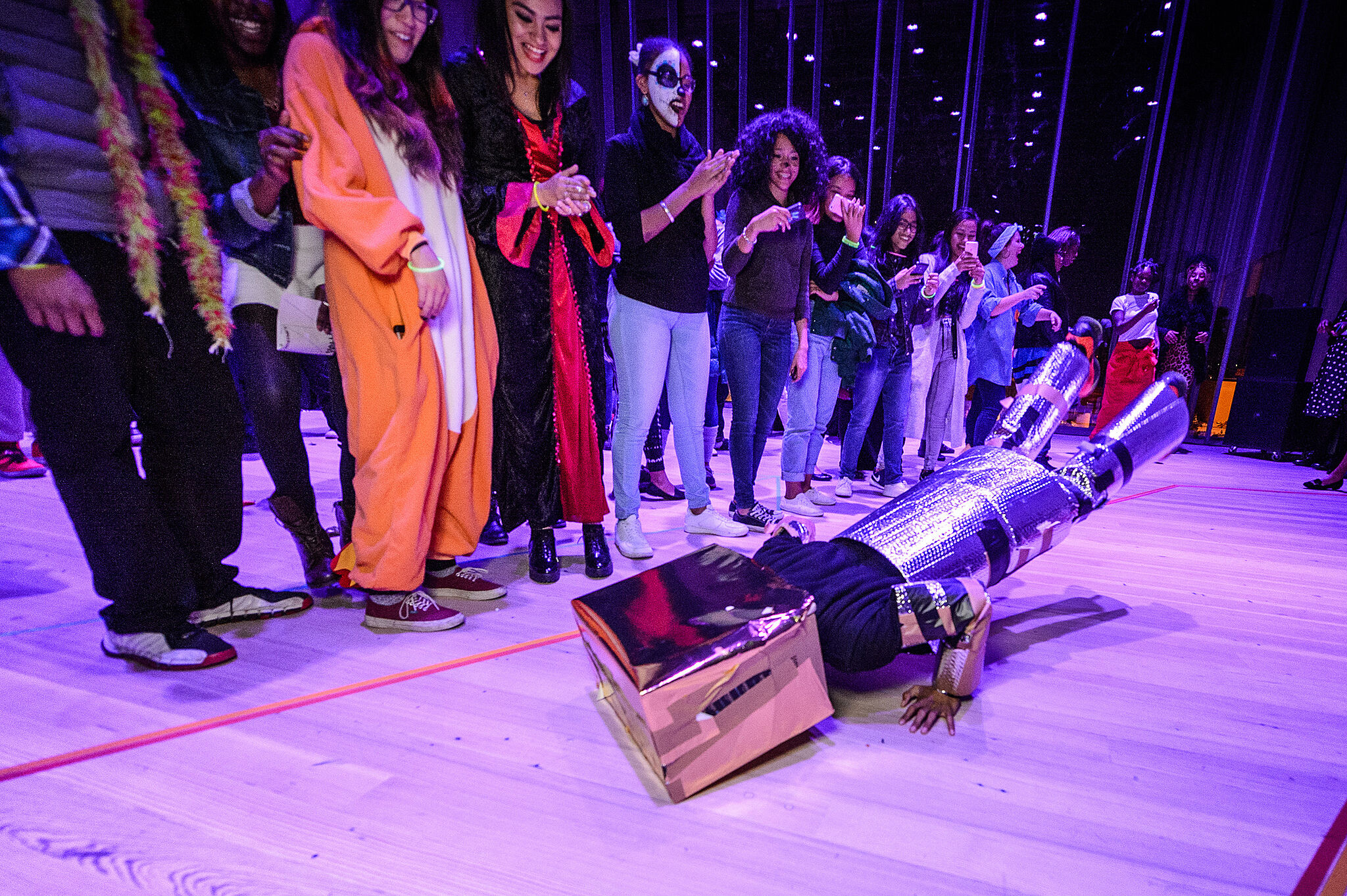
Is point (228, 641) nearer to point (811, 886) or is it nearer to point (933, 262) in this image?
point (811, 886)

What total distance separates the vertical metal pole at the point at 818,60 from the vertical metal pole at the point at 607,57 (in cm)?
204

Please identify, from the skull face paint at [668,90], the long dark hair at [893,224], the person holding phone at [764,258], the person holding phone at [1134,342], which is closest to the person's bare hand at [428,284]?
the skull face paint at [668,90]

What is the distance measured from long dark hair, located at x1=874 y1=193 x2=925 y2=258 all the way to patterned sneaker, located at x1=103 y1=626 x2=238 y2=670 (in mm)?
3131

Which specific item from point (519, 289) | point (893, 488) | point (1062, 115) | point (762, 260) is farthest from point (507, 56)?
→ point (1062, 115)

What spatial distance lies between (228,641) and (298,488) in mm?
478

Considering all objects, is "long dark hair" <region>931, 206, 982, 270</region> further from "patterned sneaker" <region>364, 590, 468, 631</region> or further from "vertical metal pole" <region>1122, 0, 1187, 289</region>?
"vertical metal pole" <region>1122, 0, 1187, 289</region>

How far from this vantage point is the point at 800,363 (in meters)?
2.73

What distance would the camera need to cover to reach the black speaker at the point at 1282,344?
480 cm

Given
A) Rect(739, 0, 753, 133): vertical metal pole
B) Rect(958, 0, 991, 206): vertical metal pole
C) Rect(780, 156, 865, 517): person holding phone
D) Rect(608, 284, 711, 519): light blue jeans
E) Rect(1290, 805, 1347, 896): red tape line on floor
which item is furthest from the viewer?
Rect(739, 0, 753, 133): vertical metal pole

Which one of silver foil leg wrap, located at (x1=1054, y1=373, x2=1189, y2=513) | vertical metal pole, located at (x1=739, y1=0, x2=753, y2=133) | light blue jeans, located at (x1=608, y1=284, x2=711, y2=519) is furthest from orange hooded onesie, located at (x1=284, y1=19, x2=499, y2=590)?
vertical metal pole, located at (x1=739, y1=0, x2=753, y2=133)

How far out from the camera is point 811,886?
84 cm

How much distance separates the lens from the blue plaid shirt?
1.03 m

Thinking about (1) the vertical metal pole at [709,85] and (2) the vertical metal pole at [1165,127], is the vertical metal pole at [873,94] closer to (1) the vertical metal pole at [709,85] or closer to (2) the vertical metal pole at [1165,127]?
(1) the vertical metal pole at [709,85]

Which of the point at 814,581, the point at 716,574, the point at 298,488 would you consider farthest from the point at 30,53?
the point at 814,581
